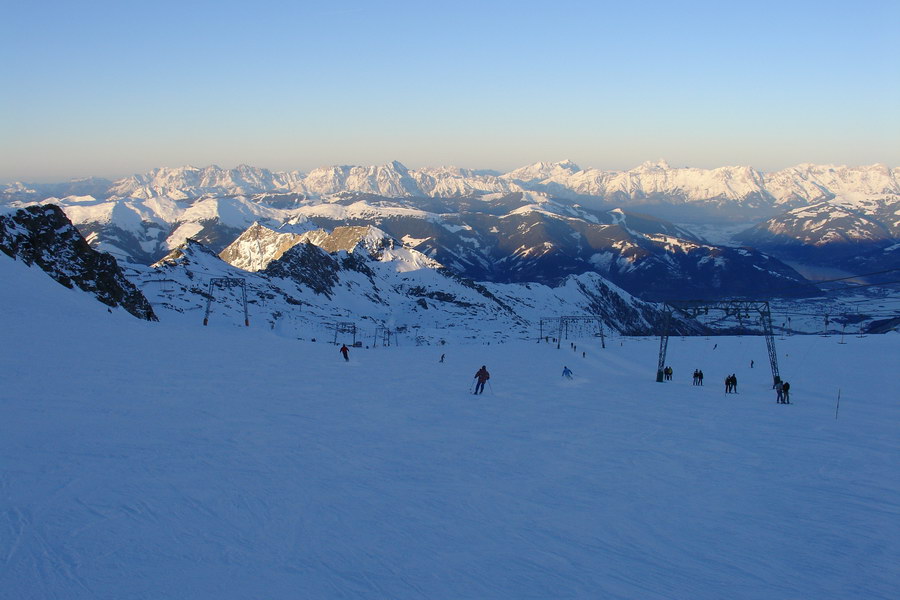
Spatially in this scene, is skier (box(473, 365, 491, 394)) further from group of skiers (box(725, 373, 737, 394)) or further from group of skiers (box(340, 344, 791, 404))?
group of skiers (box(725, 373, 737, 394))

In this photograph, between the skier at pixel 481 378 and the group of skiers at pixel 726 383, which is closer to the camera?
the skier at pixel 481 378

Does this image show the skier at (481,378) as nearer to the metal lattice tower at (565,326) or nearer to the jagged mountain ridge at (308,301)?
the metal lattice tower at (565,326)

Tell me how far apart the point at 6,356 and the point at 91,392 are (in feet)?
20.3

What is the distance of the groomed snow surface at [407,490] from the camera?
1123cm

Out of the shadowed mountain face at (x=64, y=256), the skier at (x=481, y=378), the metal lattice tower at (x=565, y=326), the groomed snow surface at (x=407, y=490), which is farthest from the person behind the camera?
the metal lattice tower at (x=565, y=326)

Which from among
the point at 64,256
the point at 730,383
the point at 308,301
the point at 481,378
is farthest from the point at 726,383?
the point at 308,301

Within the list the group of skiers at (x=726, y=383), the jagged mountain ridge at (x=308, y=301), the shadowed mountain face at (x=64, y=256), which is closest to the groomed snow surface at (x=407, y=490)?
the group of skiers at (x=726, y=383)

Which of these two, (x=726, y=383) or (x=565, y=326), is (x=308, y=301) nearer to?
(x=565, y=326)

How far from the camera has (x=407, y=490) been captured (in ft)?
51.8

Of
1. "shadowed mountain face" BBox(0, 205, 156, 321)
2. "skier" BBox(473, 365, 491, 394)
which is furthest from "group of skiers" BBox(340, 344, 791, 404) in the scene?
"shadowed mountain face" BBox(0, 205, 156, 321)

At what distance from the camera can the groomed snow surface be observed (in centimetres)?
1123

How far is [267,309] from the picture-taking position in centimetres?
11150

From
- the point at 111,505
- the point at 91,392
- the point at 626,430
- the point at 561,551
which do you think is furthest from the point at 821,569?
the point at 91,392

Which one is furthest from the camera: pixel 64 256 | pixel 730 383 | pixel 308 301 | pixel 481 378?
pixel 308 301
